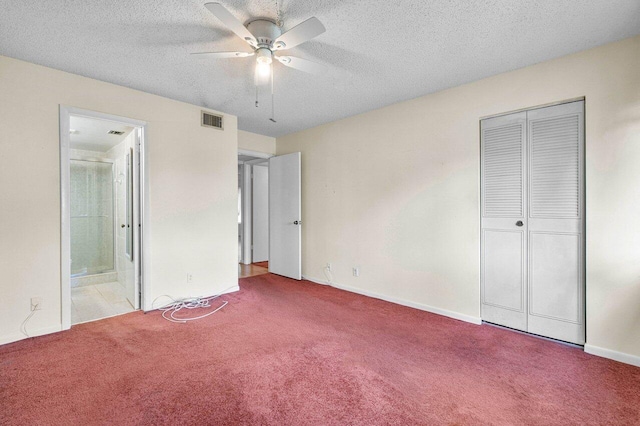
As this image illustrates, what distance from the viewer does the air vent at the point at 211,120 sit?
3789mm

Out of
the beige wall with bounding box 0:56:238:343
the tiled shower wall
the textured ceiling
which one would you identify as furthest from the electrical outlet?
the textured ceiling

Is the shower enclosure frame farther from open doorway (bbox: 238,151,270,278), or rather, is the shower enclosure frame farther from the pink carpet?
the pink carpet

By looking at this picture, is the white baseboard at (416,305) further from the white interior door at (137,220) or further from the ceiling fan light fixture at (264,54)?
the ceiling fan light fixture at (264,54)

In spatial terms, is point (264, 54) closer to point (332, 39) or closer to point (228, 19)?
point (228, 19)

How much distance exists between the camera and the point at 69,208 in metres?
2.76

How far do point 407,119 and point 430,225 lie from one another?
1331 millimetres

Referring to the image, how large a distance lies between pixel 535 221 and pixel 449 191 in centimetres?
83

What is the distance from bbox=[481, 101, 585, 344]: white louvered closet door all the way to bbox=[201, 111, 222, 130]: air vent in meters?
3.23

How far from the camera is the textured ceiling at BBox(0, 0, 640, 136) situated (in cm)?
190

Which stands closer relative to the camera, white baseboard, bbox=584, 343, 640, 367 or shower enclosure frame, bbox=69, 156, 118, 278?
white baseboard, bbox=584, 343, 640, 367

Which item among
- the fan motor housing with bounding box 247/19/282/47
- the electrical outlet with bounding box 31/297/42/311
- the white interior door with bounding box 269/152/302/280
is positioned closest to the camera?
the fan motor housing with bounding box 247/19/282/47

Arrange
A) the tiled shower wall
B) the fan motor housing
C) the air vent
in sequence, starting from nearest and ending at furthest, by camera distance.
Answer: the fan motor housing → the air vent → the tiled shower wall

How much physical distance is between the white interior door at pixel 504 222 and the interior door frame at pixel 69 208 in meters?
3.70

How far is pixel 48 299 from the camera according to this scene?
2707 mm
